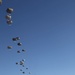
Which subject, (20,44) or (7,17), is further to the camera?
(20,44)

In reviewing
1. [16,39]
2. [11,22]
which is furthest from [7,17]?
[16,39]

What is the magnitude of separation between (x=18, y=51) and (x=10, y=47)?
4.68 metres

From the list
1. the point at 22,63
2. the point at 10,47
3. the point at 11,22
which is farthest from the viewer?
the point at 22,63

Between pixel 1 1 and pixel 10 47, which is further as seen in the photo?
pixel 10 47

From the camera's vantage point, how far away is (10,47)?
180 m

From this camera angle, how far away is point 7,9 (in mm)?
165875

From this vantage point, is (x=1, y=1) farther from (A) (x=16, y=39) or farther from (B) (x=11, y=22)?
(A) (x=16, y=39)

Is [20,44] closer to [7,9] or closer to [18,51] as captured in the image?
[18,51]

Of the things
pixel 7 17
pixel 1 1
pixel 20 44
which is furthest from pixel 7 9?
pixel 20 44

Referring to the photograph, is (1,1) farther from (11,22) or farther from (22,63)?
(22,63)

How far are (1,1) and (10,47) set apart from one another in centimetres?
3572

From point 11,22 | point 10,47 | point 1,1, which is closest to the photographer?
point 1,1

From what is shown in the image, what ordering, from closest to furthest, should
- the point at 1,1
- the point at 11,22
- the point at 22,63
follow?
the point at 1,1 → the point at 11,22 → the point at 22,63

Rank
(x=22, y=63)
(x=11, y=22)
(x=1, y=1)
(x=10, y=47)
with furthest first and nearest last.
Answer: (x=22, y=63) → (x=10, y=47) → (x=11, y=22) → (x=1, y=1)
